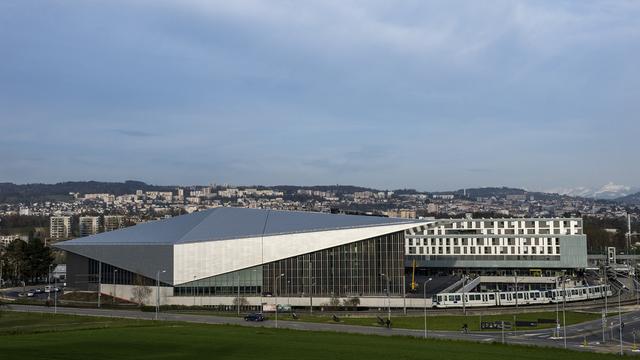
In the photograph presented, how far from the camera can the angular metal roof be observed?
96.1 m

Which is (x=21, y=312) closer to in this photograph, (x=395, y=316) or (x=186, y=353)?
(x=395, y=316)

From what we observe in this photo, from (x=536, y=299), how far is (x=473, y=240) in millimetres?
48477

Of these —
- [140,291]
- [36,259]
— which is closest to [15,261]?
[36,259]

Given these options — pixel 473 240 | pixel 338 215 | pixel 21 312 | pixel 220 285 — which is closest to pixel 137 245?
pixel 220 285

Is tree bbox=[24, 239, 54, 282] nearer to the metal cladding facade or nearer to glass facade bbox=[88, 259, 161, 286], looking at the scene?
glass facade bbox=[88, 259, 161, 286]

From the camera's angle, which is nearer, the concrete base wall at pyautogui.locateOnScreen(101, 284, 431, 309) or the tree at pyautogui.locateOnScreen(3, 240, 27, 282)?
the concrete base wall at pyautogui.locateOnScreen(101, 284, 431, 309)

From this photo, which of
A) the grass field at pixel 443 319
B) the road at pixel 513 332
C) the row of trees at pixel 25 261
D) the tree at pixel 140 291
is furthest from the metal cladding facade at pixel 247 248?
the row of trees at pixel 25 261

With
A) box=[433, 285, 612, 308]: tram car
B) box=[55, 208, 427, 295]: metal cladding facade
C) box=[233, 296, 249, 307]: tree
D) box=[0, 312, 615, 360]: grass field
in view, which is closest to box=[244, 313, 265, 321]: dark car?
box=[0, 312, 615, 360]: grass field

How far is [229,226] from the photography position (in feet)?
325

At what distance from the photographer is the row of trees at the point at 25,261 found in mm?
126312

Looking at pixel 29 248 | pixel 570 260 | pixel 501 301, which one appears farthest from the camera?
pixel 570 260

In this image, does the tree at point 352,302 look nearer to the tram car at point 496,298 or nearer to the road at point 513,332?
the tram car at point 496,298

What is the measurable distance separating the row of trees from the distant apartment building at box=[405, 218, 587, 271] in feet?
220

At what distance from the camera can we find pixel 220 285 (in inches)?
3757
